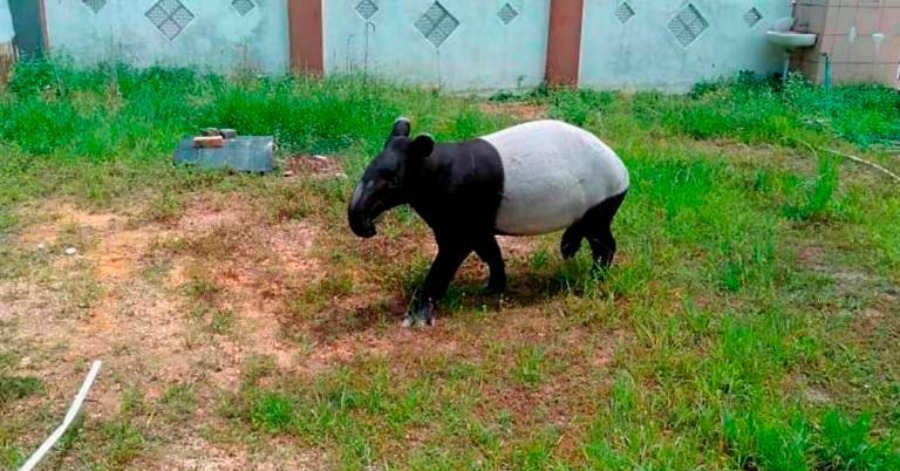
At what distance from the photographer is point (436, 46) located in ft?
25.8

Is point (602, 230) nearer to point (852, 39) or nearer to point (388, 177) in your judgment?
point (388, 177)

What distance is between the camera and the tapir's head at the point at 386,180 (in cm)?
298

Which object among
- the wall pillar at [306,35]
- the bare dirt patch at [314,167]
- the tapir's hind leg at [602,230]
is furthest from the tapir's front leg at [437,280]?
the wall pillar at [306,35]

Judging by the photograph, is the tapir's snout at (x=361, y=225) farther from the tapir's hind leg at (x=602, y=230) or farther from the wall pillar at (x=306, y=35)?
the wall pillar at (x=306, y=35)

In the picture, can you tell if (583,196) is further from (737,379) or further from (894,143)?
(894,143)

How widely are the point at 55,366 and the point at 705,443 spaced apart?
226cm

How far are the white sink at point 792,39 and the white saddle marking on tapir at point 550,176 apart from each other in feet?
18.0

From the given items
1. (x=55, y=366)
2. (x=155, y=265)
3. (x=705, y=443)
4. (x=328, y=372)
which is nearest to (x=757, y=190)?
(x=705, y=443)

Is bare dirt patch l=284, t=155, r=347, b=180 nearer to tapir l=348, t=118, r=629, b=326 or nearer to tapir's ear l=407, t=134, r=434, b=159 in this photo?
tapir l=348, t=118, r=629, b=326

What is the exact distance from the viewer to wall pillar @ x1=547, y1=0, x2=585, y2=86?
792 cm

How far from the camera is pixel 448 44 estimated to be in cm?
787

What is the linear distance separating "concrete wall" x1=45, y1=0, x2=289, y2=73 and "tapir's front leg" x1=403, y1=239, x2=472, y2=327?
15.8ft

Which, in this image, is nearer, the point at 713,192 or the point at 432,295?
the point at 432,295

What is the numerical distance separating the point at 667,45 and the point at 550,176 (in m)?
5.70
